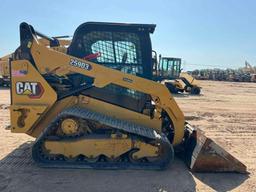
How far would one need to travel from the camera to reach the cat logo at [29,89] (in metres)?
5.54

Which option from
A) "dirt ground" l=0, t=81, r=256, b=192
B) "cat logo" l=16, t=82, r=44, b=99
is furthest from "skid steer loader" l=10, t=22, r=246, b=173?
"dirt ground" l=0, t=81, r=256, b=192

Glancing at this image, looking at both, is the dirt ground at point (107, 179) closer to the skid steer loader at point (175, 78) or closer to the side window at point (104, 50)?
the side window at point (104, 50)

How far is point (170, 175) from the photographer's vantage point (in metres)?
5.24

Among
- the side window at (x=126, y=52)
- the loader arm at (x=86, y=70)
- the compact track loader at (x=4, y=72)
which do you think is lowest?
the compact track loader at (x=4, y=72)

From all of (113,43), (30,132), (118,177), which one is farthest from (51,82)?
(118,177)

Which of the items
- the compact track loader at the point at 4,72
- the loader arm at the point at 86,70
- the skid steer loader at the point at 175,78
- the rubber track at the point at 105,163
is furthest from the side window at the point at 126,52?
the compact track loader at the point at 4,72

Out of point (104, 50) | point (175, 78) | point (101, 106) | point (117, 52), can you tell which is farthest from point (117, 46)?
point (175, 78)

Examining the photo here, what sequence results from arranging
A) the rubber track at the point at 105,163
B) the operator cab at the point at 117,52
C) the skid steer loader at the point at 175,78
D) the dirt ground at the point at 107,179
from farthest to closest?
the skid steer loader at the point at 175,78, the operator cab at the point at 117,52, the rubber track at the point at 105,163, the dirt ground at the point at 107,179

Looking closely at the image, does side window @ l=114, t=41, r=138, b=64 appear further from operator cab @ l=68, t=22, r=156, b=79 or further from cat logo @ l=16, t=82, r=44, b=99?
cat logo @ l=16, t=82, r=44, b=99

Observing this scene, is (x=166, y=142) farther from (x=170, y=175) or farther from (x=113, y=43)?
(x=113, y=43)

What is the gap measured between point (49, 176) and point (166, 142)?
195 cm

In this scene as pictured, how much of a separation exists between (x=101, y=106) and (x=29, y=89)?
1.28m

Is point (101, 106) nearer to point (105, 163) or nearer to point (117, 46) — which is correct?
point (105, 163)

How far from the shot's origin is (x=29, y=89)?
5.54m
